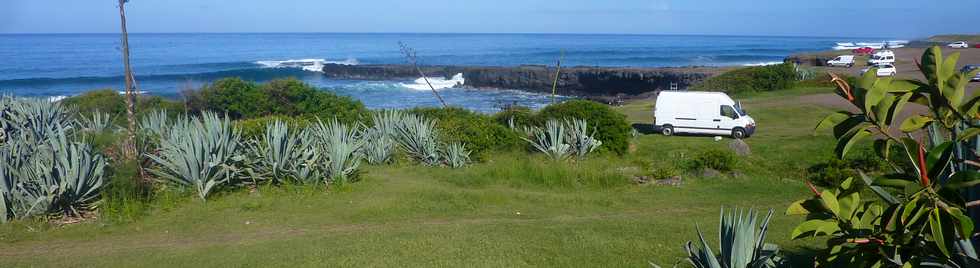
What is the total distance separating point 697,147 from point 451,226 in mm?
13221

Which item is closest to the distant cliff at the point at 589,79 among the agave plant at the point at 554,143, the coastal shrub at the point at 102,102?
the coastal shrub at the point at 102,102

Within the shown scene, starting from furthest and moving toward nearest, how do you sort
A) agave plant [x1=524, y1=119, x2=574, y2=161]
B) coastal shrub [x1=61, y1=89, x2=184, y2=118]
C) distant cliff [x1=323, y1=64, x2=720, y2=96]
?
1. distant cliff [x1=323, y1=64, x2=720, y2=96]
2. coastal shrub [x1=61, y1=89, x2=184, y2=118]
3. agave plant [x1=524, y1=119, x2=574, y2=161]

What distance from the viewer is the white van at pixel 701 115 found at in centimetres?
2328

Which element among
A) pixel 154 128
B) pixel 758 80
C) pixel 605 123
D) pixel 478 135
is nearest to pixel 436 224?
pixel 478 135

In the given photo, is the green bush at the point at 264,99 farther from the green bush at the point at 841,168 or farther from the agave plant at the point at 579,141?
the green bush at the point at 841,168

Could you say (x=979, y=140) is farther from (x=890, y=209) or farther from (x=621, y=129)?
(x=621, y=129)

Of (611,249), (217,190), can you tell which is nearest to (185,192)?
(217,190)

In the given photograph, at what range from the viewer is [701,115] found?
24.1 metres

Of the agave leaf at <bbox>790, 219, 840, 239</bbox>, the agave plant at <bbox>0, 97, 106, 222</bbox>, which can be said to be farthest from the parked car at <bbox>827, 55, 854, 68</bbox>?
the agave leaf at <bbox>790, 219, 840, 239</bbox>

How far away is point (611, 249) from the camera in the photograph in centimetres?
682

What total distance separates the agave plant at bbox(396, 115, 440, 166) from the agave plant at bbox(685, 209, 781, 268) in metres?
8.25

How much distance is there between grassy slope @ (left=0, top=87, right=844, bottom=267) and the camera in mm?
6641

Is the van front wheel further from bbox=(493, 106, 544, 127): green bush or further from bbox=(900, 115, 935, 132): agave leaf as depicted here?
bbox=(900, 115, 935, 132): agave leaf

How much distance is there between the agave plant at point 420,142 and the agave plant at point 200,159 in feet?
13.0
